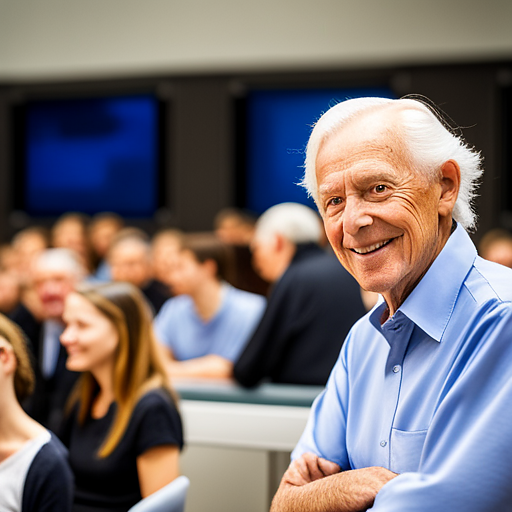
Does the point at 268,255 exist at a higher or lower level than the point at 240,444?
higher

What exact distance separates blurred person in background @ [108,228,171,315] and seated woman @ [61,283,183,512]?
2.64m

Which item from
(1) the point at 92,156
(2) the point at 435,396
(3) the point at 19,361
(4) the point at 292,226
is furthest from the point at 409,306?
(1) the point at 92,156

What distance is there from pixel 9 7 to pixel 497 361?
30.3 feet

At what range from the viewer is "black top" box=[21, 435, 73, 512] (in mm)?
1681

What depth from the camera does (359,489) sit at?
4.34 ft

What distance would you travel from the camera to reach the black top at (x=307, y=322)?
2977 millimetres

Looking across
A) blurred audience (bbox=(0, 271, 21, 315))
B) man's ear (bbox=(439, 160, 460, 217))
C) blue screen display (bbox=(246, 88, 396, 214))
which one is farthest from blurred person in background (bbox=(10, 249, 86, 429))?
blue screen display (bbox=(246, 88, 396, 214))

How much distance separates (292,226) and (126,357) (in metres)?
1.39

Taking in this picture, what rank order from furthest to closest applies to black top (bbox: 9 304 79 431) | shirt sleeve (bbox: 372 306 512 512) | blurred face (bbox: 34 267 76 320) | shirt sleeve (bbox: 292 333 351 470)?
blurred face (bbox: 34 267 76 320), black top (bbox: 9 304 79 431), shirt sleeve (bbox: 292 333 351 470), shirt sleeve (bbox: 372 306 512 512)

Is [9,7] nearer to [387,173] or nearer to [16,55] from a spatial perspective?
[16,55]

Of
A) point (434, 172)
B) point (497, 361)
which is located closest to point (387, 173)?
point (434, 172)

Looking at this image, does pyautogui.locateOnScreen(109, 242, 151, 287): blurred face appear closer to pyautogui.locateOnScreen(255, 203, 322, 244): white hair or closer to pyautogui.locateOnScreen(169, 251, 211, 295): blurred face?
pyautogui.locateOnScreen(169, 251, 211, 295): blurred face

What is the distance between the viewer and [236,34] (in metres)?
8.31

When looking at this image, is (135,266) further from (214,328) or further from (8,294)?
(214,328)
